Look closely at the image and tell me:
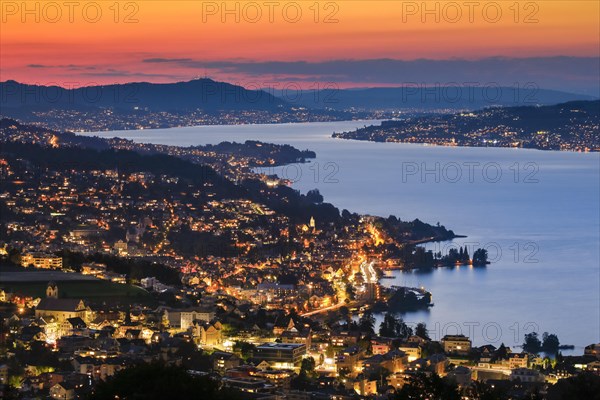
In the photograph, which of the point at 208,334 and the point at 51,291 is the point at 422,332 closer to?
the point at 208,334

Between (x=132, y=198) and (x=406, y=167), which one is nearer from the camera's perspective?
(x=132, y=198)

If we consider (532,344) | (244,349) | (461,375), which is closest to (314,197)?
(532,344)

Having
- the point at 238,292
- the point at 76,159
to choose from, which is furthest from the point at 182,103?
the point at 238,292

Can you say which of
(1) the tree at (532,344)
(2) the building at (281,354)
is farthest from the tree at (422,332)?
(2) the building at (281,354)

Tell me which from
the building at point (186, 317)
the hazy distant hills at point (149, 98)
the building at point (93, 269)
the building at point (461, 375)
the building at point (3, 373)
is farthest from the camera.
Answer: the hazy distant hills at point (149, 98)

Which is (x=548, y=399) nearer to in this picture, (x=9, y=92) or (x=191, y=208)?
(x=191, y=208)

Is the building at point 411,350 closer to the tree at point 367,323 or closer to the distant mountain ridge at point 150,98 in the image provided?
the tree at point 367,323
